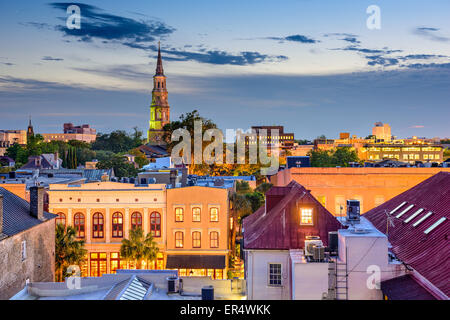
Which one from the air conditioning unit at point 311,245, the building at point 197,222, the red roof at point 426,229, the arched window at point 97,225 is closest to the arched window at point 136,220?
the building at point 197,222

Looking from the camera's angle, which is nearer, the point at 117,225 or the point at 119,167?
the point at 117,225

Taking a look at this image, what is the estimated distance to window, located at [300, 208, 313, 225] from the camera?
75.7ft

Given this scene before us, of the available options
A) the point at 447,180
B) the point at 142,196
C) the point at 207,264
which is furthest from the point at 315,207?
the point at 142,196

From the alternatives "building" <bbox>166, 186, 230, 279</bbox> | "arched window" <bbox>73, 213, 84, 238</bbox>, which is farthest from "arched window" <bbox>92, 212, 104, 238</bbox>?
"building" <bbox>166, 186, 230, 279</bbox>

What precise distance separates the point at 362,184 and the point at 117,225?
21796 mm

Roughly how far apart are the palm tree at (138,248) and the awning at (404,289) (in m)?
19.5

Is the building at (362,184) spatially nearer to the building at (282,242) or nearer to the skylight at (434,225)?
the building at (282,242)

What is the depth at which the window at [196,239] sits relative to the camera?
37750mm

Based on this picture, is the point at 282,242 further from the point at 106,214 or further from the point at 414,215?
the point at 106,214

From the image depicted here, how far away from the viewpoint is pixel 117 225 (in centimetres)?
3800

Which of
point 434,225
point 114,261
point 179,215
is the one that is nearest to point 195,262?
point 179,215

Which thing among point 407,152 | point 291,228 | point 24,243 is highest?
point 407,152

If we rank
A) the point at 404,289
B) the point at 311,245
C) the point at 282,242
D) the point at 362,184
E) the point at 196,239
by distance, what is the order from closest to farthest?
the point at 404,289, the point at 311,245, the point at 282,242, the point at 196,239, the point at 362,184
